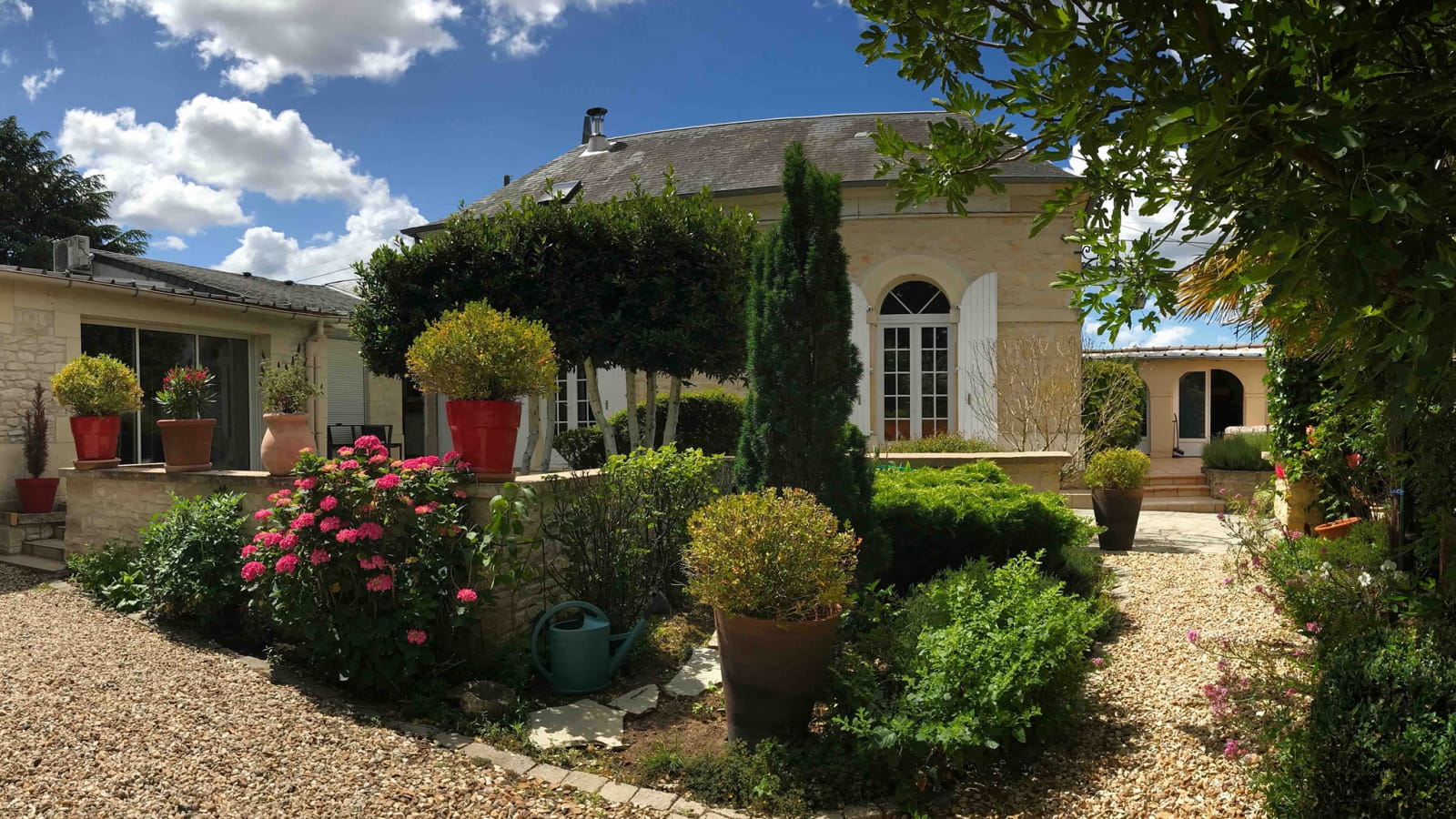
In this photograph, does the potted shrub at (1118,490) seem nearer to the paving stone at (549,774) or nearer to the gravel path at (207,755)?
the paving stone at (549,774)

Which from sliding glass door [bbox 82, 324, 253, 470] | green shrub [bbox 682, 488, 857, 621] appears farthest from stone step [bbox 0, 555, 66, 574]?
green shrub [bbox 682, 488, 857, 621]

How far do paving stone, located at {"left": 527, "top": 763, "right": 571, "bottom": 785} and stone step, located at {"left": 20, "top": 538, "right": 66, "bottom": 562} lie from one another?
20.3 ft

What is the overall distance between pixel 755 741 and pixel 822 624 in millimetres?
597

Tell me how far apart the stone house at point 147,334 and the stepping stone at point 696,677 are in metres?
A: 7.25

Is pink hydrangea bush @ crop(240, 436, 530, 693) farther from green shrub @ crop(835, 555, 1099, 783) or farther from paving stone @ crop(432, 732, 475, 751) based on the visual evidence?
green shrub @ crop(835, 555, 1099, 783)

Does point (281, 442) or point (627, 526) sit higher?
point (281, 442)

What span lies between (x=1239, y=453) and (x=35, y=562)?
1340 centimetres

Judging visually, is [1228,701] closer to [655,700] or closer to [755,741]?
[755,741]

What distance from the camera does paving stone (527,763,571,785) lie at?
3.53 m

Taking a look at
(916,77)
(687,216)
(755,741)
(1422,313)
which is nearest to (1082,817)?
(755,741)

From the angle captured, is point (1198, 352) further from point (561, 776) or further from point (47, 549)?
point (47, 549)

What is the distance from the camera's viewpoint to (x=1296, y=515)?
6758 millimetres

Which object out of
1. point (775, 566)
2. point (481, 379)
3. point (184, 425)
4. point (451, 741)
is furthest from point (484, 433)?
point (184, 425)

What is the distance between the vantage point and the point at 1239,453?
11.2 m
